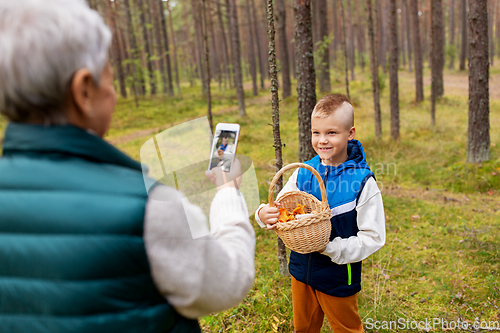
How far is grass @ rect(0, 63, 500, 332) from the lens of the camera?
3395 millimetres

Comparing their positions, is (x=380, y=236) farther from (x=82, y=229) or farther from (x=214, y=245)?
(x=82, y=229)

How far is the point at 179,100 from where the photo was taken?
21594mm

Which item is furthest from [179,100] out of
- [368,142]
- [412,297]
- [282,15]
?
[412,297]

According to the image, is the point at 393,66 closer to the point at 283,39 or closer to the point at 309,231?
the point at 283,39

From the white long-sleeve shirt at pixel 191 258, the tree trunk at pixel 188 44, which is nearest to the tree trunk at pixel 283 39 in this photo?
the white long-sleeve shirt at pixel 191 258

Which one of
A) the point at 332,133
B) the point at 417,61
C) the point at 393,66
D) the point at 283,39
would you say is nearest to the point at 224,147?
the point at 332,133

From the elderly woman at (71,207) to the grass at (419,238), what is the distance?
8.37ft

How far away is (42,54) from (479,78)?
27.3 feet

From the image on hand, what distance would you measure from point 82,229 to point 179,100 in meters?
21.6

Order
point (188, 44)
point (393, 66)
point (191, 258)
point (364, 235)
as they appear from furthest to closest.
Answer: point (188, 44)
point (393, 66)
point (364, 235)
point (191, 258)

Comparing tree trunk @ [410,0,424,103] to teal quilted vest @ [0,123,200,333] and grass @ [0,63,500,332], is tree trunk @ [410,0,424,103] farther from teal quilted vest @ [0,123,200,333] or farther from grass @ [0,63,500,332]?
teal quilted vest @ [0,123,200,333]

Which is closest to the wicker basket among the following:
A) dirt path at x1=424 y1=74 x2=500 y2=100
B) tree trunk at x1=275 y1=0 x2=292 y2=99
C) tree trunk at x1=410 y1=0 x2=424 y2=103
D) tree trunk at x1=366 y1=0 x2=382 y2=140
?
tree trunk at x1=366 y1=0 x2=382 y2=140

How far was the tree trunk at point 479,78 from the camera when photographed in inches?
269

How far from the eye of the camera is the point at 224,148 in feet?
5.06
